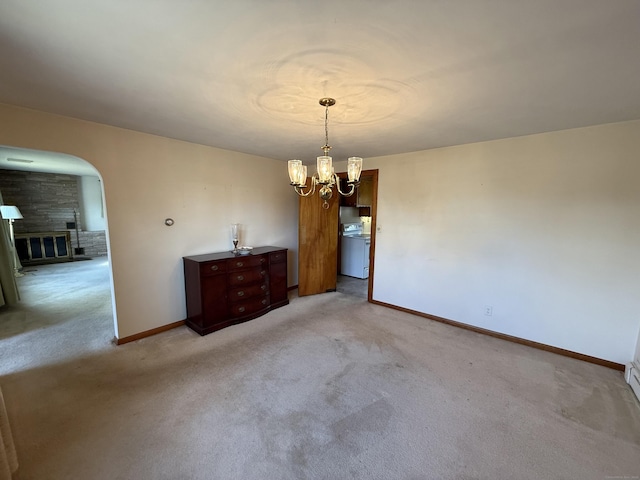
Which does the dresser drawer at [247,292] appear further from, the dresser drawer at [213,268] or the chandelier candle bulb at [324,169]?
the chandelier candle bulb at [324,169]

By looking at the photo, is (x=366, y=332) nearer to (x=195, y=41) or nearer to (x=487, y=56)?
(x=487, y=56)

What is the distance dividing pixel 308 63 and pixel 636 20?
4.74 feet

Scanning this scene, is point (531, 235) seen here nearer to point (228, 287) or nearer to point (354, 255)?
point (354, 255)

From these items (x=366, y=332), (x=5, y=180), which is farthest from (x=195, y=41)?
(x=5, y=180)

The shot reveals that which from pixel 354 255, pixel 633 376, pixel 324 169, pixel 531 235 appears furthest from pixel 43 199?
pixel 633 376

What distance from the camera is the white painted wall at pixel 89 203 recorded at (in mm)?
6828

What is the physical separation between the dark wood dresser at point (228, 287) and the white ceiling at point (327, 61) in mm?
1569

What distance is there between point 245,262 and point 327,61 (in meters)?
2.49

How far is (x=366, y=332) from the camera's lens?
3.04 m

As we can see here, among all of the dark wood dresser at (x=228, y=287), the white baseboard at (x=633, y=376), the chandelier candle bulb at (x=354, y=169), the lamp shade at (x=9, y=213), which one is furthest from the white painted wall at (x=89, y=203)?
the white baseboard at (x=633, y=376)

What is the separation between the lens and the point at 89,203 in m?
6.95

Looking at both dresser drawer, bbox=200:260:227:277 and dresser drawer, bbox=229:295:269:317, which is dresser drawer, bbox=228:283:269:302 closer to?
dresser drawer, bbox=229:295:269:317

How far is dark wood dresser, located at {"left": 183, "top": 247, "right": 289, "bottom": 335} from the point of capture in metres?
2.92

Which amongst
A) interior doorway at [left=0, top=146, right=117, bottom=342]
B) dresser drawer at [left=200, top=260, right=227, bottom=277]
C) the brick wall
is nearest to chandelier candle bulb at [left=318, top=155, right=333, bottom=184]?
dresser drawer at [left=200, top=260, right=227, bottom=277]
